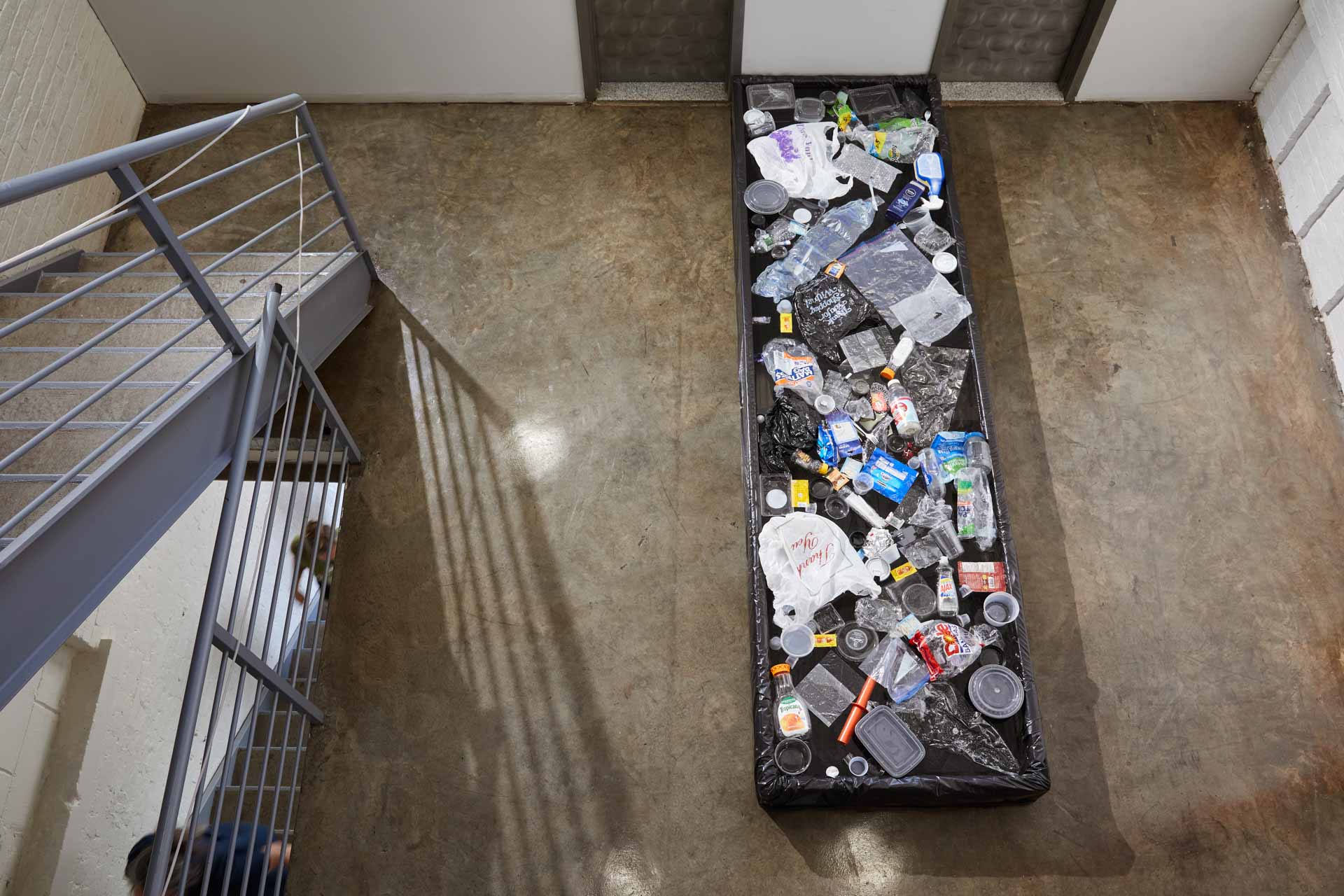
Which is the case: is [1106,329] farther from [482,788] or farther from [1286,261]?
[482,788]

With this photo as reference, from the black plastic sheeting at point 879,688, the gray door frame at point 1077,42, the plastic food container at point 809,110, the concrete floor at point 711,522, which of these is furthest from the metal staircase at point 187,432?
the gray door frame at point 1077,42

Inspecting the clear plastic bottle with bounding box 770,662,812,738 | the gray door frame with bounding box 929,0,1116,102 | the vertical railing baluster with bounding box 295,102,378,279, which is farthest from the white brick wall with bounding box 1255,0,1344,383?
the vertical railing baluster with bounding box 295,102,378,279

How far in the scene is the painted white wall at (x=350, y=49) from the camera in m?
4.89

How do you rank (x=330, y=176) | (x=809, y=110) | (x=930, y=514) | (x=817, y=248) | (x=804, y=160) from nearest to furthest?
(x=930, y=514) → (x=330, y=176) → (x=817, y=248) → (x=804, y=160) → (x=809, y=110)

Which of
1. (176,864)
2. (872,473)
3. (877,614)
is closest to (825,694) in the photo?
(877,614)

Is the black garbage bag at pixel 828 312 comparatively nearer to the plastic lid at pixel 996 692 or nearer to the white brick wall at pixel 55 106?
the plastic lid at pixel 996 692

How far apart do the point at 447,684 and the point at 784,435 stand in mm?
1718

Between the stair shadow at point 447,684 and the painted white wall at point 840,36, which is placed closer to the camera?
the stair shadow at point 447,684

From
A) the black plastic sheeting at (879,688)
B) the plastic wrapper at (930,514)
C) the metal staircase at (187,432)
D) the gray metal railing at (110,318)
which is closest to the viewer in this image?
the gray metal railing at (110,318)

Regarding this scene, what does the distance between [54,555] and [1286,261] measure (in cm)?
537

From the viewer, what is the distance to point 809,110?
4797 millimetres

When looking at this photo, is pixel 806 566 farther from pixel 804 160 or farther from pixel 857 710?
pixel 804 160

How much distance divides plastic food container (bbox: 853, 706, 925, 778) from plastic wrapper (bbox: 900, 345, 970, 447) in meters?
1.14

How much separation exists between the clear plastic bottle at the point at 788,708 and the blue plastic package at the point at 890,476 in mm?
810
